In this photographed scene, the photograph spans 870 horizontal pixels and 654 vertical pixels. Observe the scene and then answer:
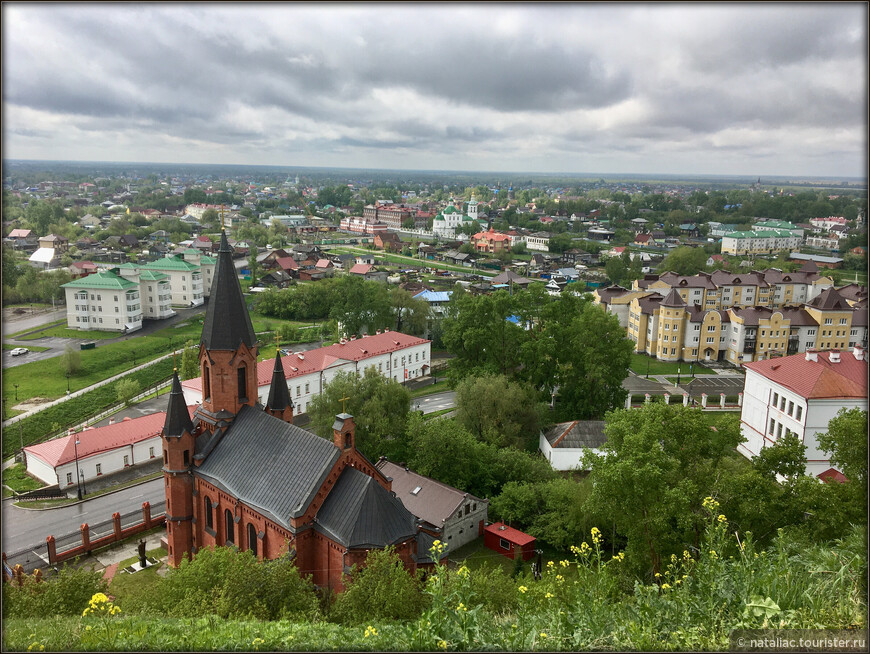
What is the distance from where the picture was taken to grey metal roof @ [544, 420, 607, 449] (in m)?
43.1

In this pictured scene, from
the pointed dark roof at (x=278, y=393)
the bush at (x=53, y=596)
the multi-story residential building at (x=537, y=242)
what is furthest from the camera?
the multi-story residential building at (x=537, y=242)

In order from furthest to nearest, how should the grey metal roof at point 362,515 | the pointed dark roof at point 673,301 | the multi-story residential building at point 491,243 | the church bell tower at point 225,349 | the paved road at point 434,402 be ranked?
the multi-story residential building at point 491,243 < the pointed dark roof at point 673,301 < the paved road at point 434,402 < the church bell tower at point 225,349 < the grey metal roof at point 362,515

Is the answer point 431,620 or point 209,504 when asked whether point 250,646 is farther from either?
point 209,504

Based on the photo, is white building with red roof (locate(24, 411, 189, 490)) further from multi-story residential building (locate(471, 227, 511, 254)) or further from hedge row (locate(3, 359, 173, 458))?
multi-story residential building (locate(471, 227, 511, 254))

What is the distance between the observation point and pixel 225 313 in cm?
3072

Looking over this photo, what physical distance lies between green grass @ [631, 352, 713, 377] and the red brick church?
163ft

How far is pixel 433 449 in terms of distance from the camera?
37.4 metres

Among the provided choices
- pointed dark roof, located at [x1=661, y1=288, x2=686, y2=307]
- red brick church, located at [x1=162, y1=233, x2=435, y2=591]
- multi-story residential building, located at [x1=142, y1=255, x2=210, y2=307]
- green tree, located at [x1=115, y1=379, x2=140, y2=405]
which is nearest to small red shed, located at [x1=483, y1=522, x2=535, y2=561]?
red brick church, located at [x1=162, y1=233, x2=435, y2=591]

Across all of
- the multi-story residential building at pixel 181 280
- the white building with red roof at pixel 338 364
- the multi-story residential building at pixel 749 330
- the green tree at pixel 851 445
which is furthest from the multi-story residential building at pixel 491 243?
the green tree at pixel 851 445

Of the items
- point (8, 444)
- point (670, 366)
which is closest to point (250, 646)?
point (8, 444)

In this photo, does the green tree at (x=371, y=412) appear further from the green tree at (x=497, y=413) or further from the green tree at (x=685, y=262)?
the green tree at (x=685, y=262)

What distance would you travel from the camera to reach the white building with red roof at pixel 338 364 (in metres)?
52.2

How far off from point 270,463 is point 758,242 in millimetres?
169712

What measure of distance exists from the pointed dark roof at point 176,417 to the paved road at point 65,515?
37.5 ft
